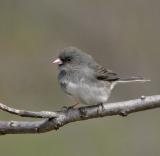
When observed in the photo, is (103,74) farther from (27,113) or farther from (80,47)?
(80,47)

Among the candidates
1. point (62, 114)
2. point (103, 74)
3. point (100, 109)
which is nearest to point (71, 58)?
point (103, 74)

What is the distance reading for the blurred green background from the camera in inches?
343

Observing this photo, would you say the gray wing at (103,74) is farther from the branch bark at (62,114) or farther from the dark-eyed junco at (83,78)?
the branch bark at (62,114)

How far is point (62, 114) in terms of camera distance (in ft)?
11.6

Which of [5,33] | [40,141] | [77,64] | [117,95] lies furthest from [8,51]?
[77,64]

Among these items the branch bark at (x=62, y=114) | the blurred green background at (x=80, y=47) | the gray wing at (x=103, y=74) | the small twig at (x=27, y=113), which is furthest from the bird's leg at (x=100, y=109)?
the blurred green background at (x=80, y=47)

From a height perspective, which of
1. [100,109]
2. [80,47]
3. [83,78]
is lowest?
[100,109]

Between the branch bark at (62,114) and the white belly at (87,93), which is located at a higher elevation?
the white belly at (87,93)

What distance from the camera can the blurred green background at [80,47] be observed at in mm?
8703

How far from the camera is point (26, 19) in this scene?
10.4m

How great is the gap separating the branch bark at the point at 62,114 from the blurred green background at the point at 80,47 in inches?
176

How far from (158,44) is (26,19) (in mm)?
1734

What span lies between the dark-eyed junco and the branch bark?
14.4 inches

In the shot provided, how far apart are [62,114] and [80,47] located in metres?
6.24
